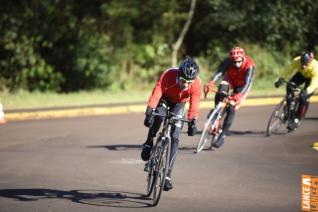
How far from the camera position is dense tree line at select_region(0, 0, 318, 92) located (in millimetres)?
26359

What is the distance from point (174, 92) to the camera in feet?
32.2

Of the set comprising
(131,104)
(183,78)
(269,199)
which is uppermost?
(183,78)

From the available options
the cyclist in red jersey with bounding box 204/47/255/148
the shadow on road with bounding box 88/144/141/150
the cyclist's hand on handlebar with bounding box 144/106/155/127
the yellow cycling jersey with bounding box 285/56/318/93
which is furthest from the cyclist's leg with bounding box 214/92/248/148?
the cyclist's hand on handlebar with bounding box 144/106/155/127

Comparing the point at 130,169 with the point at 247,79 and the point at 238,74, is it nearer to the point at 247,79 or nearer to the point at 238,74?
the point at 247,79

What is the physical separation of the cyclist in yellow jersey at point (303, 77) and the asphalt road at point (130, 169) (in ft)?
1.67

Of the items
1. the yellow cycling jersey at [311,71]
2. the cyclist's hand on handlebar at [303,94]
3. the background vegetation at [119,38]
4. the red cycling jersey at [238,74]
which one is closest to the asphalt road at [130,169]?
the cyclist's hand on handlebar at [303,94]

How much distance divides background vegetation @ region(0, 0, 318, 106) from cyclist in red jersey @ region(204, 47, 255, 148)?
1245cm

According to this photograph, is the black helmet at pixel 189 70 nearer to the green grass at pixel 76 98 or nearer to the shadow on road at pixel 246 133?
the shadow on road at pixel 246 133

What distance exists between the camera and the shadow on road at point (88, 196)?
29.1 ft

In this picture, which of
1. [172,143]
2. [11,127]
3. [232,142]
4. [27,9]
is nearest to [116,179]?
[172,143]

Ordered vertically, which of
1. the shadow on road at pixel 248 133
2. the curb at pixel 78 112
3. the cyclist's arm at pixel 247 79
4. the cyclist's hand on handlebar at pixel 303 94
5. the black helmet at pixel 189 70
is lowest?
the curb at pixel 78 112

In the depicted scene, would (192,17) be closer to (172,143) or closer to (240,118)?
(240,118)

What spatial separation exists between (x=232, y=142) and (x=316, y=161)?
8.12 feet

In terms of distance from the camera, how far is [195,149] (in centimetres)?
1332
